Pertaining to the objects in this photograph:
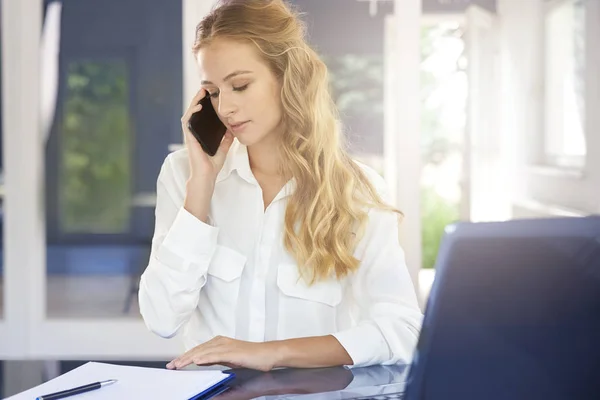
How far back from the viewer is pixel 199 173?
157 centimetres

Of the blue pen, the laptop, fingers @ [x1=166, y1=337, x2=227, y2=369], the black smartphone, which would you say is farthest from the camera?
the black smartphone

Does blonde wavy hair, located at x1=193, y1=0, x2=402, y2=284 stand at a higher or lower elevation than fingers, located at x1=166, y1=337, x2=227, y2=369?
higher

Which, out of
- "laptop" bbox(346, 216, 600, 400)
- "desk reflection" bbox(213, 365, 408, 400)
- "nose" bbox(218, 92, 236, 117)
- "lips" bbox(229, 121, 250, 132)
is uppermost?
"nose" bbox(218, 92, 236, 117)

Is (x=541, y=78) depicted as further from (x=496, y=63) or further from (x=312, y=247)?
(x=312, y=247)

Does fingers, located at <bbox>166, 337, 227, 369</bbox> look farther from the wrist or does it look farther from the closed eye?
the closed eye

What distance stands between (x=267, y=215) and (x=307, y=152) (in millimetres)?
156

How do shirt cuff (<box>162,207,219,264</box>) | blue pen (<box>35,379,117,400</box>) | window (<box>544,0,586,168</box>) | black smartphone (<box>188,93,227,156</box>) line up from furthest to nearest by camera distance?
window (<box>544,0,586,168</box>) < black smartphone (<box>188,93,227,156</box>) < shirt cuff (<box>162,207,219,264</box>) < blue pen (<box>35,379,117,400</box>)

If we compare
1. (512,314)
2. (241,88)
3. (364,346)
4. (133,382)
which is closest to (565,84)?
(241,88)

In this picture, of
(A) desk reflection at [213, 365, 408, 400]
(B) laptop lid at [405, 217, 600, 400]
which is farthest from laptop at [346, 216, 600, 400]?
(A) desk reflection at [213, 365, 408, 400]

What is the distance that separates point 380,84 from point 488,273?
3588 millimetres

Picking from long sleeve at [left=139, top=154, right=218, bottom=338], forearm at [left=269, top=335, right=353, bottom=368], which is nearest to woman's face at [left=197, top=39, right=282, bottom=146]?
long sleeve at [left=139, top=154, right=218, bottom=338]

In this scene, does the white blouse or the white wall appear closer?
the white blouse

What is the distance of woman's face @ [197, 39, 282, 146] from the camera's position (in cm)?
155

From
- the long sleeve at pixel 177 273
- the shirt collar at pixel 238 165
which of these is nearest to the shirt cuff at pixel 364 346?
the long sleeve at pixel 177 273
